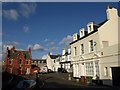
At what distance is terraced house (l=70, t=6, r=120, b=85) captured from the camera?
26109mm

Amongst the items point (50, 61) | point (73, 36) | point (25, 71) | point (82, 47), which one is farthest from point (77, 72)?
point (50, 61)

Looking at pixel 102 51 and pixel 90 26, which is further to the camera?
pixel 90 26

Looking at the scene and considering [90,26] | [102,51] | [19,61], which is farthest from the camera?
[19,61]

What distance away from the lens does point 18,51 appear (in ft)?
246

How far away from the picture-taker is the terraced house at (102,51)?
26.1 metres

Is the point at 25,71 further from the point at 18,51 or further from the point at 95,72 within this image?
the point at 95,72

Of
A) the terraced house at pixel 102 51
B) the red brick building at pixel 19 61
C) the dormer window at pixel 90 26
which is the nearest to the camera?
the terraced house at pixel 102 51

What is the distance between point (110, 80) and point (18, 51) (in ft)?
173

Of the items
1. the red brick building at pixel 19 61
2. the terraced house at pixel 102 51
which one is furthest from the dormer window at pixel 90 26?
the red brick building at pixel 19 61

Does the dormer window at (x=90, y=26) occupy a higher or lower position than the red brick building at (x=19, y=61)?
higher

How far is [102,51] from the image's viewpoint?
28.3m

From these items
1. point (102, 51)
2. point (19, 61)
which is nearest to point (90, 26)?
point (102, 51)

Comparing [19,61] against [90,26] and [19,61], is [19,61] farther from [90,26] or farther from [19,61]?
[90,26]

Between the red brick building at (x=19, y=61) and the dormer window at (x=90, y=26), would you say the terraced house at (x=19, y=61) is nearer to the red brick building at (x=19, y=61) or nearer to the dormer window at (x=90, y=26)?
the red brick building at (x=19, y=61)
